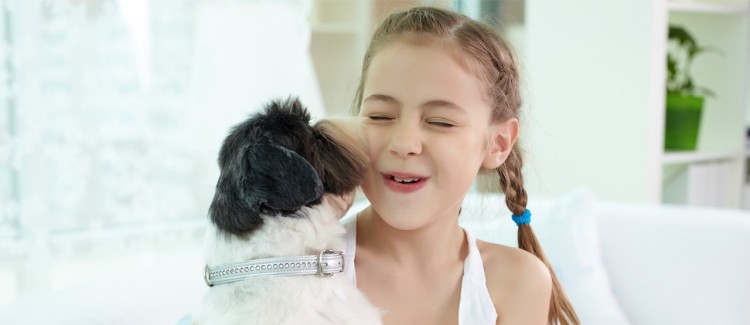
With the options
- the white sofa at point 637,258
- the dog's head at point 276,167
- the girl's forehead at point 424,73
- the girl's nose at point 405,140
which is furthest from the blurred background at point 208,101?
the dog's head at point 276,167

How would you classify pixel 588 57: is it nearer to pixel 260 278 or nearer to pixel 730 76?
pixel 730 76

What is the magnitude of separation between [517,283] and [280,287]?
21.5 inches

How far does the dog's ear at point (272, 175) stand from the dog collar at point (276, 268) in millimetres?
79

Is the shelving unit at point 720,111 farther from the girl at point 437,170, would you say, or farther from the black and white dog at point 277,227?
the black and white dog at point 277,227

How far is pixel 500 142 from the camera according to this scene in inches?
52.0

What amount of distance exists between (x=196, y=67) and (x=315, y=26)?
2.03ft

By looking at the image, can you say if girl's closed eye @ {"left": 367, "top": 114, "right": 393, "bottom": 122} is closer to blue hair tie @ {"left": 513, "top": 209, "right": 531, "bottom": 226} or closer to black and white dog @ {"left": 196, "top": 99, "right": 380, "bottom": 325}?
black and white dog @ {"left": 196, "top": 99, "right": 380, "bottom": 325}

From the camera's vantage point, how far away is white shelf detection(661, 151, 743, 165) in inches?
104

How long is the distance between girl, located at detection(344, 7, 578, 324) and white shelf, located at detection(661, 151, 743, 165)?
1420 mm

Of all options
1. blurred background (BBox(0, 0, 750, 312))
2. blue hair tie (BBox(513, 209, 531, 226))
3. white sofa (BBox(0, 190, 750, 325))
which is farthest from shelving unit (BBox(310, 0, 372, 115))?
blue hair tie (BBox(513, 209, 531, 226))

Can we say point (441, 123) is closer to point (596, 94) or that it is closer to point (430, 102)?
point (430, 102)

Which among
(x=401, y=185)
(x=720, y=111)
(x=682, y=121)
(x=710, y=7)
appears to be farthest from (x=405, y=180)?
(x=720, y=111)

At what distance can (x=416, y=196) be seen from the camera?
116 centimetres

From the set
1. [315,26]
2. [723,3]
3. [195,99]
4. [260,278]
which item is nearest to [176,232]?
[195,99]
